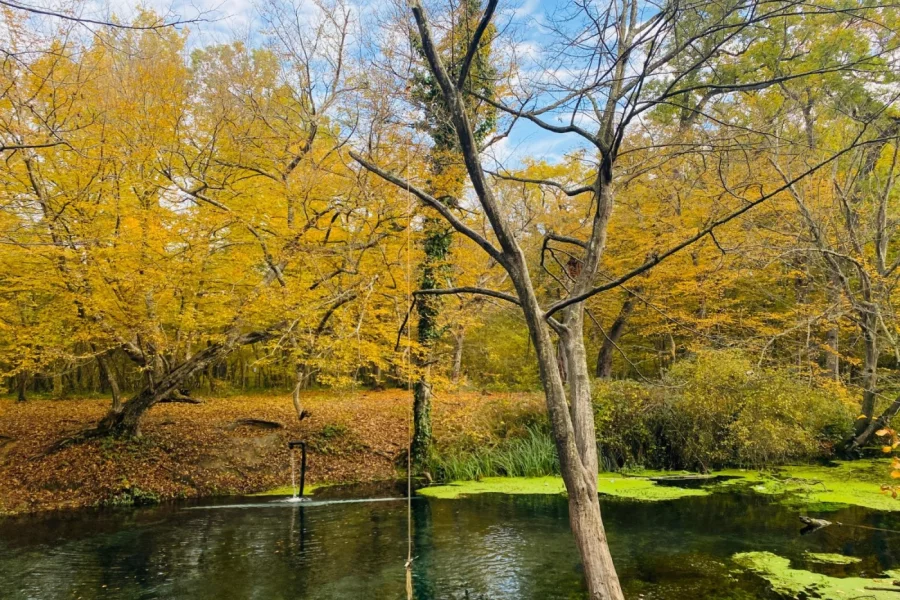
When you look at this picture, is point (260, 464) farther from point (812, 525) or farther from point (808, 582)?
point (812, 525)

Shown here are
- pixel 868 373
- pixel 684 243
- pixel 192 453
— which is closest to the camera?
pixel 684 243

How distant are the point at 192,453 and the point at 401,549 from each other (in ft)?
22.2

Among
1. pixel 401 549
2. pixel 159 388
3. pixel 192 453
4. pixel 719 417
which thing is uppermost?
pixel 159 388

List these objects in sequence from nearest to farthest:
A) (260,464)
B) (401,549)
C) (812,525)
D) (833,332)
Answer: (401,549) < (812,525) < (260,464) < (833,332)

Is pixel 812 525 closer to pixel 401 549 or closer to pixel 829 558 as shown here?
pixel 829 558

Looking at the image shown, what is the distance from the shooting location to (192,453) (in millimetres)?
11945

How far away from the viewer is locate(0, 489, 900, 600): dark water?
6137mm

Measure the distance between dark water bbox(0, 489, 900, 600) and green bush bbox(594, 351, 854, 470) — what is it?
1648mm

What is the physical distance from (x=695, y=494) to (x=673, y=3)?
910 cm

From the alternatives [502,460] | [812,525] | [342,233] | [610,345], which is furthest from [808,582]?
[610,345]

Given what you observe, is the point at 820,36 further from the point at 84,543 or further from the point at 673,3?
the point at 84,543

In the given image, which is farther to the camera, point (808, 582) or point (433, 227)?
point (433, 227)

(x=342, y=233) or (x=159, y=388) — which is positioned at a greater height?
(x=342, y=233)

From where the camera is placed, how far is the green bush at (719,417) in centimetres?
1046
